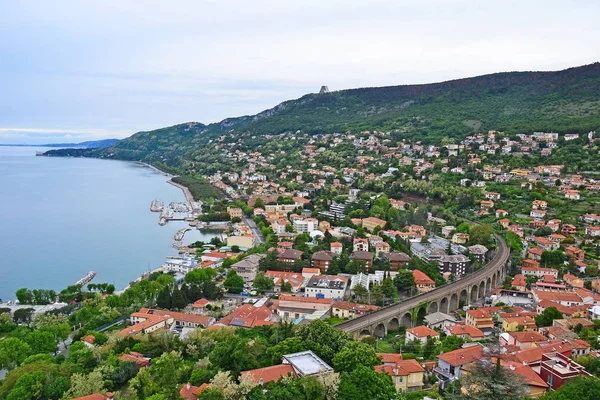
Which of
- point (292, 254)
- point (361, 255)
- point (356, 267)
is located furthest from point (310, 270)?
point (361, 255)

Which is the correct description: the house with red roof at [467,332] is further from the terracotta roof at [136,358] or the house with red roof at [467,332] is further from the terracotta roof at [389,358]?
the terracotta roof at [136,358]

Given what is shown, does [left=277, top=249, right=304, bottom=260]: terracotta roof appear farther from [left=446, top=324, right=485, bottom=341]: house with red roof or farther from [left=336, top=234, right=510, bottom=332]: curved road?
[left=446, top=324, right=485, bottom=341]: house with red roof

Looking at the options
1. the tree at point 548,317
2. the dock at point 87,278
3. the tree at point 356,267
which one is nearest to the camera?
the tree at point 548,317

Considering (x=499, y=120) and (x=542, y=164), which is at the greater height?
(x=499, y=120)

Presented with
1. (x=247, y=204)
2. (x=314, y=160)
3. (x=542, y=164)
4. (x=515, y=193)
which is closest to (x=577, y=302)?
(x=515, y=193)

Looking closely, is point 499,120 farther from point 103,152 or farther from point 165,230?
point 103,152

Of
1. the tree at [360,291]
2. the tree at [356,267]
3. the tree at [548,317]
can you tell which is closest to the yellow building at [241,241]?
the tree at [356,267]

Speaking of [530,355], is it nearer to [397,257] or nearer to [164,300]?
[397,257]
